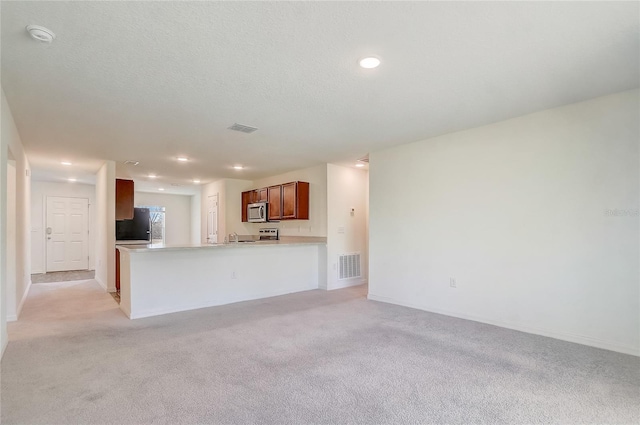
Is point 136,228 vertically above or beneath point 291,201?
beneath

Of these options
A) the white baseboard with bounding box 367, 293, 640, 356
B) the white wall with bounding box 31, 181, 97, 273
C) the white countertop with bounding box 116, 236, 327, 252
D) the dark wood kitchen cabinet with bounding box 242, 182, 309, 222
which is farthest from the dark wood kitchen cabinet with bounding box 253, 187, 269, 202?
the white wall with bounding box 31, 181, 97, 273

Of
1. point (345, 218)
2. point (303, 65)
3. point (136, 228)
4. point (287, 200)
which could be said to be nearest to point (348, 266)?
point (345, 218)

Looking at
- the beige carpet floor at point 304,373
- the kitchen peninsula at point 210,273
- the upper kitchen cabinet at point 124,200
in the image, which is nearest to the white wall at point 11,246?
the beige carpet floor at point 304,373

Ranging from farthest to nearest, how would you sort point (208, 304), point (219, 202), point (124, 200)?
point (219, 202), point (124, 200), point (208, 304)

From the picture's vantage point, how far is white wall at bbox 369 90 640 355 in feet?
9.69

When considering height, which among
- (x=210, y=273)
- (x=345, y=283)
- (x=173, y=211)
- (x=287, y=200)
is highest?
(x=287, y=200)

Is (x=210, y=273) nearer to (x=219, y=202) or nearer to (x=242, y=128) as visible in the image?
(x=242, y=128)

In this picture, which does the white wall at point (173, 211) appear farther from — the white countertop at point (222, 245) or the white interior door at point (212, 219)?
the white countertop at point (222, 245)

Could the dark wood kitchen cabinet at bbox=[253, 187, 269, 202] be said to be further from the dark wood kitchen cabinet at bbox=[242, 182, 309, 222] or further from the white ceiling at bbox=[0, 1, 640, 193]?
the white ceiling at bbox=[0, 1, 640, 193]

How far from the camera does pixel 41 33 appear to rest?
1.96 metres

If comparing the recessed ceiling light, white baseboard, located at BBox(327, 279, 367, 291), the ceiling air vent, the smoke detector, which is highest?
the smoke detector

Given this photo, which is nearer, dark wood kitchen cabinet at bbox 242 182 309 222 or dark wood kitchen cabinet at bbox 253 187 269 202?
dark wood kitchen cabinet at bbox 242 182 309 222

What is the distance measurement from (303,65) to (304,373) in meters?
2.34

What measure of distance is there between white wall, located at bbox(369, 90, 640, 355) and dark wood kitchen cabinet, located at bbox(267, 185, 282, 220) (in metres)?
2.73
